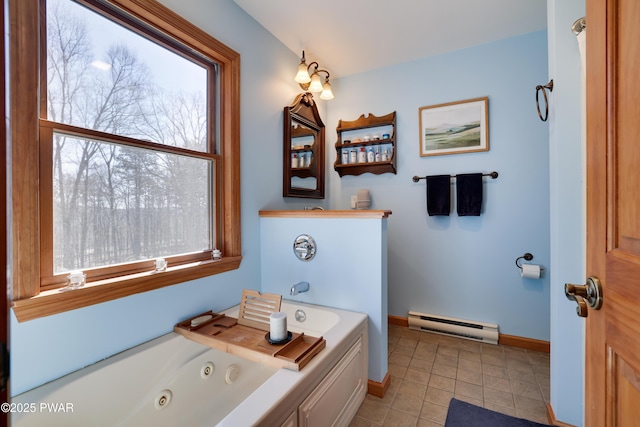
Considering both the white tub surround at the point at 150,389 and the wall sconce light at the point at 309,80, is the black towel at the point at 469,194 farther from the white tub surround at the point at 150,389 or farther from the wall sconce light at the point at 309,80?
the white tub surround at the point at 150,389

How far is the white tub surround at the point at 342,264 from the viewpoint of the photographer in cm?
177

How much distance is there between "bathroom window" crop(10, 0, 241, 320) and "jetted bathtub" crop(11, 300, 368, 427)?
330 mm

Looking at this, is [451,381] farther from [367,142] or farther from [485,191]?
[367,142]

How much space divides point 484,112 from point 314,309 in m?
2.23

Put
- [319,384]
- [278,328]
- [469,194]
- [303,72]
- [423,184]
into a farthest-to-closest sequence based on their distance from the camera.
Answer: [423,184] < [469,194] < [303,72] < [278,328] < [319,384]

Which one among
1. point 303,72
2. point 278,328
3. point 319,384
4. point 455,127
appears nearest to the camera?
point 319,384

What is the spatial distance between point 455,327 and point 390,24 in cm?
268

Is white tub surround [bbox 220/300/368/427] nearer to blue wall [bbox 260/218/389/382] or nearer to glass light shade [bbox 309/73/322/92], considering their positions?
blue wall [bbox 260/218/389/382]

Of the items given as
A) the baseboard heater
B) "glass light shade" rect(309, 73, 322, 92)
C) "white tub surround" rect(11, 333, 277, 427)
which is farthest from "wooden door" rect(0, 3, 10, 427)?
the baseboard heater

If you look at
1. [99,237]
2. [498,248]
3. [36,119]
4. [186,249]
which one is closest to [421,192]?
[498,248]

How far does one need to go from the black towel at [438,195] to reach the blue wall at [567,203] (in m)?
1.07

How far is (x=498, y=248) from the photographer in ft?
7.84

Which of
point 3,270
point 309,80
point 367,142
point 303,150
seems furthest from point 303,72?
point 3,270

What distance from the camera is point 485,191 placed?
2426mm
